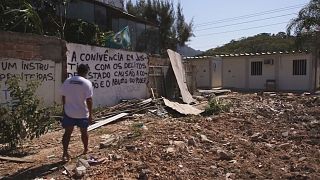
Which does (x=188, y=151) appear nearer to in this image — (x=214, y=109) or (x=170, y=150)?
(x=170, y=150)

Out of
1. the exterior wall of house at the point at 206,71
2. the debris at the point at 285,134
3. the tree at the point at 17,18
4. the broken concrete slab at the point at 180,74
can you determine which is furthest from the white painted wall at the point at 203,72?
the debris at the point at 285,134

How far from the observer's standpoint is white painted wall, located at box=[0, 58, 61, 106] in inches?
425

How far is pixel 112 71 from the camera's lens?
15.4m

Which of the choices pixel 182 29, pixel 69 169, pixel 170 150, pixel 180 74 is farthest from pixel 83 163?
pixel 182 29

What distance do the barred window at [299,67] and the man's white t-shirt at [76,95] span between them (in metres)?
26.7

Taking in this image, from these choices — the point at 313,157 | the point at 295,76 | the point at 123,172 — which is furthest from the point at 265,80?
the point at 123,172

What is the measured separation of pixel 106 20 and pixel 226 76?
15181 millimetres

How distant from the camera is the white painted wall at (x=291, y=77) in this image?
31.5 m

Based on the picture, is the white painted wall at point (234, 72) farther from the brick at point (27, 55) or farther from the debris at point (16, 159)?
the debris at point (16, 159)

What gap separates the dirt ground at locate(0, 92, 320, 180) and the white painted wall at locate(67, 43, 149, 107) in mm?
2106

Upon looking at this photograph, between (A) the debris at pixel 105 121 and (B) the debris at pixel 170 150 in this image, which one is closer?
(B) the debris at pixel 170 150

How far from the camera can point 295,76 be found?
32156 millimetres

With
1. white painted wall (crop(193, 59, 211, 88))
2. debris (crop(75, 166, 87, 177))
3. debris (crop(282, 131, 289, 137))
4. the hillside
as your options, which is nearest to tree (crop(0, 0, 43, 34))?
debris (crop(75, 166, 87, 177))

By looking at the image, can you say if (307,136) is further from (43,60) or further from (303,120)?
(43,60)
